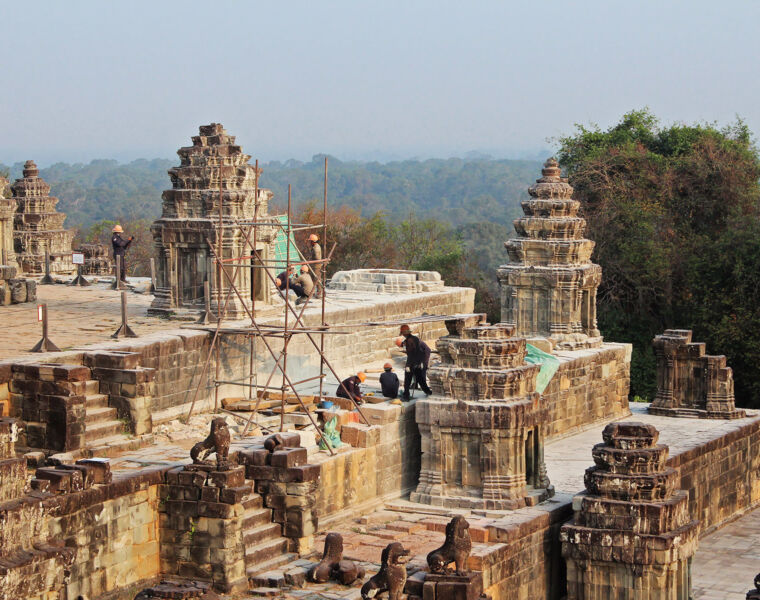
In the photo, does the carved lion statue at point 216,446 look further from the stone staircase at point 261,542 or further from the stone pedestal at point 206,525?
the stone staircase at point 261,542

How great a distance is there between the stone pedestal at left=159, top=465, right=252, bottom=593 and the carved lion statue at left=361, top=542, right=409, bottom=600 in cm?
155

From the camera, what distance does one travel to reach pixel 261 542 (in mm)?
17891

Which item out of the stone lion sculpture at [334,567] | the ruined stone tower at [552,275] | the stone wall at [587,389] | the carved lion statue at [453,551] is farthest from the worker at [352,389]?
the ruined stone tower at [552,275]

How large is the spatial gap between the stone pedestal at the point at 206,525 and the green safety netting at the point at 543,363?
8.10 m

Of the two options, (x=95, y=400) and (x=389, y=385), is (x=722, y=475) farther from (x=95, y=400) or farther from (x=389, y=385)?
(x=95, y=400)

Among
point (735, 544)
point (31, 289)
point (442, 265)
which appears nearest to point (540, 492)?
point (735, 544)

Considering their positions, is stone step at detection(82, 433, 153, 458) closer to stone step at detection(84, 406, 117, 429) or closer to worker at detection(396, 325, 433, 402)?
stone step at detection(84, 406, 117, 429)

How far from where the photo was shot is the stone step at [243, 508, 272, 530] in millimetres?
17878

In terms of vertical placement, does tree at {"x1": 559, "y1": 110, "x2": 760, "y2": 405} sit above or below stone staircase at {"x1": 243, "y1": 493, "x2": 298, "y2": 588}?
above

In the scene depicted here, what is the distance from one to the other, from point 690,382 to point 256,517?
44.2 feet

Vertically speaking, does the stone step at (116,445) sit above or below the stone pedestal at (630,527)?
above

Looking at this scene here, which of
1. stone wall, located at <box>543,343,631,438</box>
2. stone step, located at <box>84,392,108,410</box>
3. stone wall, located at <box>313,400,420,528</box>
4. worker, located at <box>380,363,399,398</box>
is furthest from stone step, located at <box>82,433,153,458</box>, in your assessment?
stone wall, located at <box>543,343,631,438</box>

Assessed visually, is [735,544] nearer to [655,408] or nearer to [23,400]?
[655,408]

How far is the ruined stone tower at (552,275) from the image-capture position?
27.5 m
